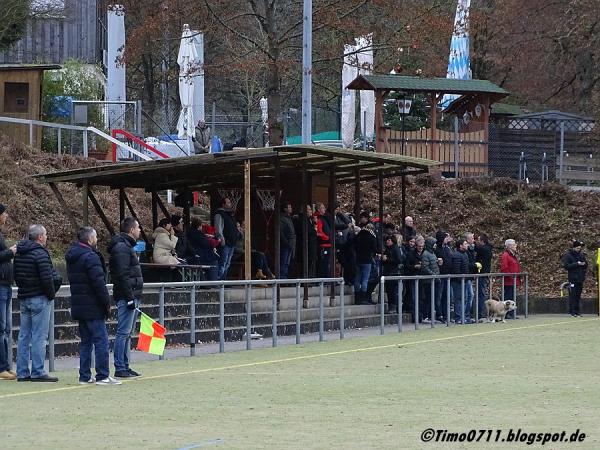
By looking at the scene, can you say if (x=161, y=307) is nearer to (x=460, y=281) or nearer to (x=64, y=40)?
(x=460, y=281)

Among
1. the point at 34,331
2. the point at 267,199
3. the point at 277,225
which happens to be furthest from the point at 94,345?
the point at 267,199

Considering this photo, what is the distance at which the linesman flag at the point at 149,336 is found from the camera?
54.7ft

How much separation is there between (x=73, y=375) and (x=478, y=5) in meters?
39.9

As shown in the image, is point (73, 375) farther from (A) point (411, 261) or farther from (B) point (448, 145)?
(B) point (448, 145)

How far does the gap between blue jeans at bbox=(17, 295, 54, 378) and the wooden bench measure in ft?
27.0

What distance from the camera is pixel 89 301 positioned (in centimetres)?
1553

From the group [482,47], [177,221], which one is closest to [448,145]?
[482,47]

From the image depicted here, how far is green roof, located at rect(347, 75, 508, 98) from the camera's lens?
128 feet

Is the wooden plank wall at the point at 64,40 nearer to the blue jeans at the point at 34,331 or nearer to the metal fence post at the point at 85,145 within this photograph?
the metal fence post at the point at 85,145

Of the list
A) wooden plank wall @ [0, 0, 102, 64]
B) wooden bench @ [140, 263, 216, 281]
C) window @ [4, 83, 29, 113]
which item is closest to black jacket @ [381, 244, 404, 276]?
wooden bench @ [140, 263, 216, 281]

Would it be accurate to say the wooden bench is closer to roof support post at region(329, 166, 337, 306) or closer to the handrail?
roof support post at region(329, 166, 337, 306)

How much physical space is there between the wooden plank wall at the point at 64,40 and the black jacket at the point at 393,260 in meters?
26.0

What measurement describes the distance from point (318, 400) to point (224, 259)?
12.5 metres

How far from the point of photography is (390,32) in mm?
37062
